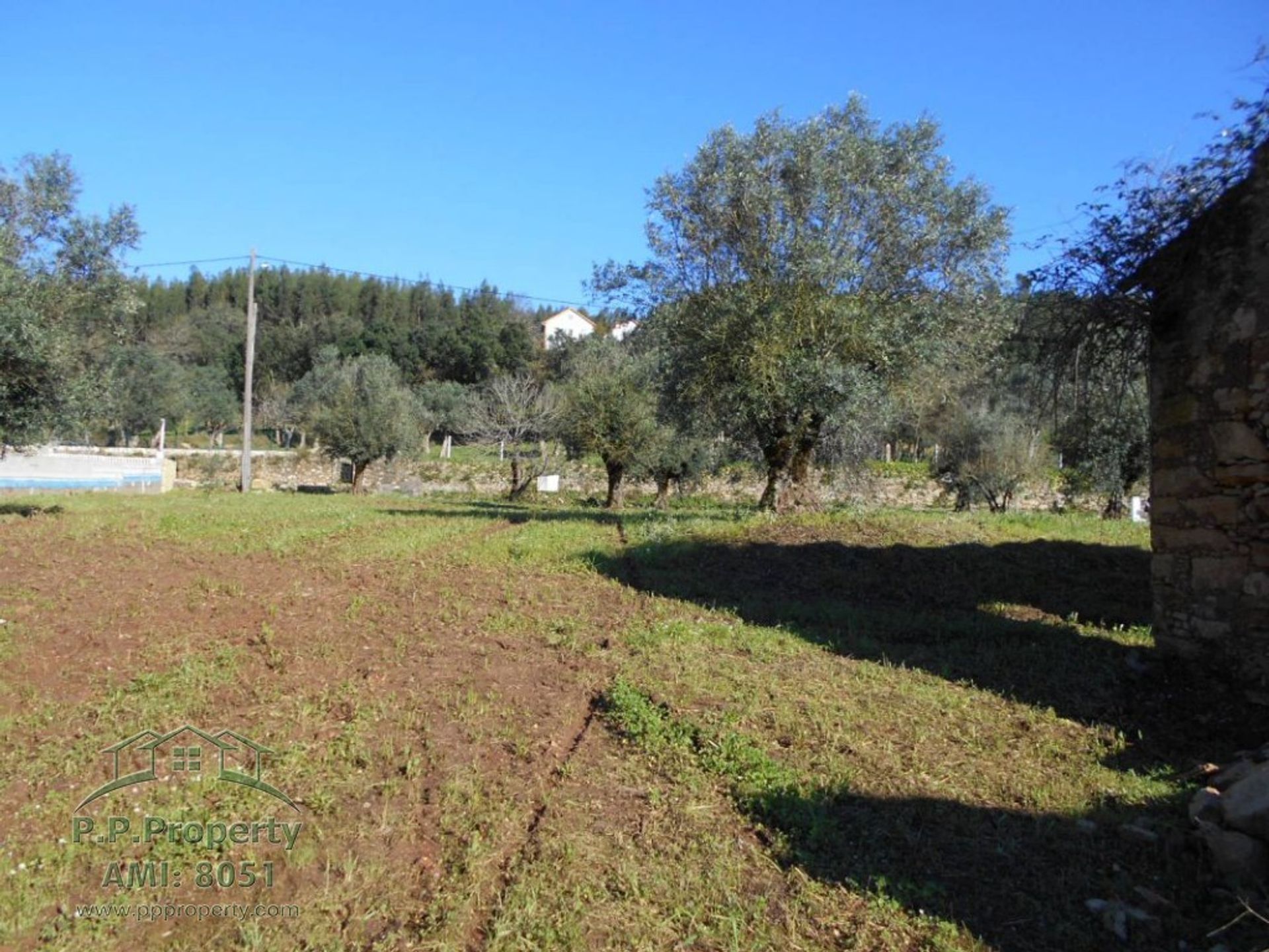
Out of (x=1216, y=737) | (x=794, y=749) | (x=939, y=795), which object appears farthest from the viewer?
(x=1216, y=737)

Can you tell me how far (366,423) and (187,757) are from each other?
30146mm

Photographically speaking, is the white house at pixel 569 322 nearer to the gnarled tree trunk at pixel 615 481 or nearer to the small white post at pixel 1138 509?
the gnarled tree trunk at pixel 615 481

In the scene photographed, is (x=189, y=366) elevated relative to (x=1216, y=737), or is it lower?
elevated

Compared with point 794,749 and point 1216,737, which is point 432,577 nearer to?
point 794,749

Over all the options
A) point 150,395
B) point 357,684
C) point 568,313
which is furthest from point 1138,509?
point 568,313

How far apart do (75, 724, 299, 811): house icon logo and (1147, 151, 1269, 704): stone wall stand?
716cm

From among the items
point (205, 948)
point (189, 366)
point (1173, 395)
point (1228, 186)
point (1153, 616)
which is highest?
point (189, 366)

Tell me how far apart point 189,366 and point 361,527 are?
201 feet

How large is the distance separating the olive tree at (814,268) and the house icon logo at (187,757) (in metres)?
10.1

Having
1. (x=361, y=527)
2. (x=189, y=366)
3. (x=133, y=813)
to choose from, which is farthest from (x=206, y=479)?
(x=133, y=813)

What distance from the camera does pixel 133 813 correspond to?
424 cm

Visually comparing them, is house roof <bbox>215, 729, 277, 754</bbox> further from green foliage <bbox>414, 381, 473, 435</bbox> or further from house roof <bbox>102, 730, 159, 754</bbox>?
green foliage <bbox>414, 381, 473, 435</bbox>

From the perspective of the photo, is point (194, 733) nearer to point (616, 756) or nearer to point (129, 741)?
point (129, 741)

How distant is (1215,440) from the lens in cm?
719
